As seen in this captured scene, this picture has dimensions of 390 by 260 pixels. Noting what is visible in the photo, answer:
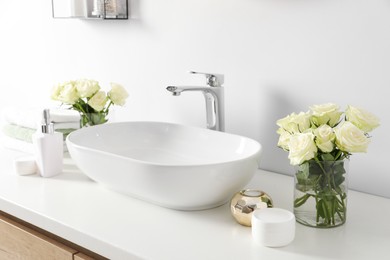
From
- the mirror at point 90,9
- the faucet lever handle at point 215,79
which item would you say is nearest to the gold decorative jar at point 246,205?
the faucet lever handle at point 215,79

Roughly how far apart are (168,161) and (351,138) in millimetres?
606

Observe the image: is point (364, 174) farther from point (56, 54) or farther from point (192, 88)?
point (56, 54)

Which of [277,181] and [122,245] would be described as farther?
[277,181]

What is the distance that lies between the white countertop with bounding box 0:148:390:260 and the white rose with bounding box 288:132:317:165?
164 mm

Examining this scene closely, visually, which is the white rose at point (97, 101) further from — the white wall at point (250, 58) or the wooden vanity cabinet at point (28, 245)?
the wooden vanity cabinet at point (28, 245)

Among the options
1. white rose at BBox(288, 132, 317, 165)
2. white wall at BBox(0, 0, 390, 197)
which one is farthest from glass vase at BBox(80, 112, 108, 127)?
white rose at BBox(288, 132, 317, 165)

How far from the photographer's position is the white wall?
132cm

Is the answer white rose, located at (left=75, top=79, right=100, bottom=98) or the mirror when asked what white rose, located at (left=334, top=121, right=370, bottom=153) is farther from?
the mirror

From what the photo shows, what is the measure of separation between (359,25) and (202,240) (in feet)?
2.18

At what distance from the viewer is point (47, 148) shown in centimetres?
149

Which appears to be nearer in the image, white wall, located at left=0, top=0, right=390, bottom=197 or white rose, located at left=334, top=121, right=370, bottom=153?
white rose, located at left=334, top=121, right=370, bottom=153

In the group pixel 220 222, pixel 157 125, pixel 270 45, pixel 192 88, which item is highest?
pixel 270 45

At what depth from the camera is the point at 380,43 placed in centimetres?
128

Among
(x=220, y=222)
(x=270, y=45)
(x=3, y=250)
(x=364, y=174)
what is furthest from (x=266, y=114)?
(x=3, y=250)
